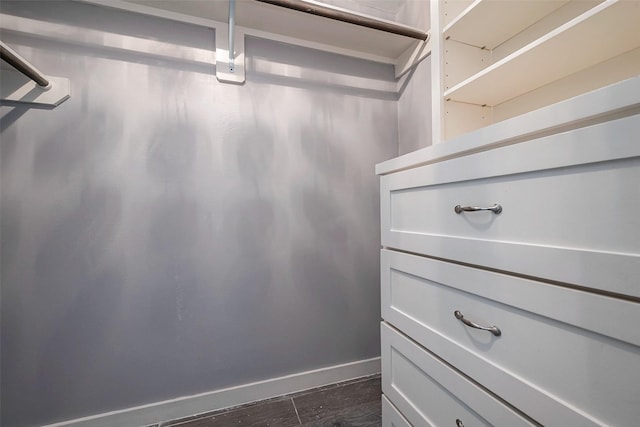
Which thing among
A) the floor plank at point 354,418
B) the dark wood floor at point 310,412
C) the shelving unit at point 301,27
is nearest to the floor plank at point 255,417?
the dark wood floor at point 310,412

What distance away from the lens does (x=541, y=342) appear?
1.40 feet

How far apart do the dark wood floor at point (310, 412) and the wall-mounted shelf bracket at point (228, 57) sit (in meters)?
1.57

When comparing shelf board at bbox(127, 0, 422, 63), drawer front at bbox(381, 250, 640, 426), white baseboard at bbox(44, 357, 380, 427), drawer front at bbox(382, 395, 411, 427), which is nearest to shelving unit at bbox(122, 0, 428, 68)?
shelf board at bbox(127, 0, 422, 63)

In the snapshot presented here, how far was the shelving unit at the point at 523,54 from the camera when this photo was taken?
0.58 meters

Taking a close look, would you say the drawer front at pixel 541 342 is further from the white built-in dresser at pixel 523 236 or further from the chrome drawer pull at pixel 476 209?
the chrome drawer pull at pixel 476 209

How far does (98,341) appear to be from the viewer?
3.37 ft

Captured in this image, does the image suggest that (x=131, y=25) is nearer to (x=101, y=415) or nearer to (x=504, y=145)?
(x=504, y=145)

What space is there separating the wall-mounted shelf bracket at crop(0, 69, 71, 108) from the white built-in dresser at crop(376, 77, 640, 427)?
4.59ft

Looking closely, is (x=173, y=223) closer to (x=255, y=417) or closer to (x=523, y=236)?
(x=255, y=417)

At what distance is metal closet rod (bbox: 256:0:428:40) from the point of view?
0.99 metres

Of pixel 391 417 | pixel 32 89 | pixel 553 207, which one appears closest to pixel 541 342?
pixel 553 207

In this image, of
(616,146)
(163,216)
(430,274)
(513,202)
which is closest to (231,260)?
(163,216)

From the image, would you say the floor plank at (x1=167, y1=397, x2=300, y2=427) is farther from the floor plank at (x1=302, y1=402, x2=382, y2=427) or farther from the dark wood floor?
the floor plank at (x1=302, y1=402, x2=382, y2=427)

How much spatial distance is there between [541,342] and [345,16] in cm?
128
